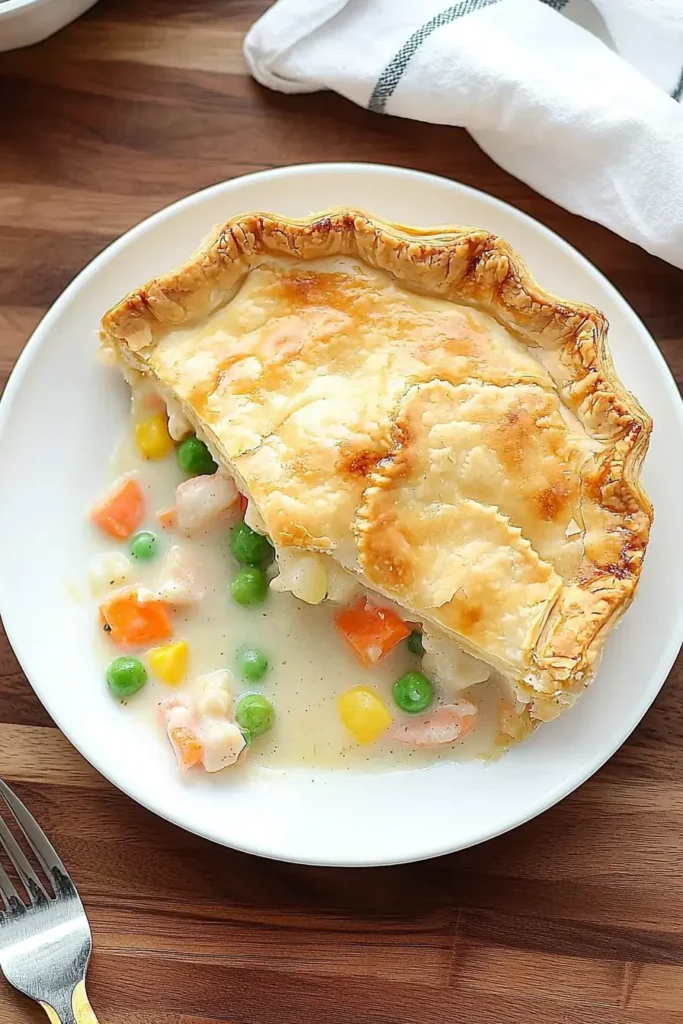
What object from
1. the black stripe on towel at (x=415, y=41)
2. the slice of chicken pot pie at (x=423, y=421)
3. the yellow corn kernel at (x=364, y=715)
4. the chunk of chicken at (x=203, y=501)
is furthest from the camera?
the black stripe on towel at (x=415, y=41)

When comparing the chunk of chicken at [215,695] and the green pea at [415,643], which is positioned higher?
the green pea at [415,643]

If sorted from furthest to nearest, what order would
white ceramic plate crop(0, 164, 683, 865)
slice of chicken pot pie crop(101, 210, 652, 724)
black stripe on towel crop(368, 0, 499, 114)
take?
black stripe on towel crop(368, 0, 499, 114)
white ceramic plate crop(0, 164, 683, 865)
slice of chicken pot pie crop(101, 210, 652, 724)

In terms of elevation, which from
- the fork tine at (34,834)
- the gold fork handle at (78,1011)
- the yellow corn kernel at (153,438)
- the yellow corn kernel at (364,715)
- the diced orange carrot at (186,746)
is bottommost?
the gold fork handle at (78,1011)

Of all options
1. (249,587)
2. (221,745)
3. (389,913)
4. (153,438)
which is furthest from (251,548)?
(389,913)

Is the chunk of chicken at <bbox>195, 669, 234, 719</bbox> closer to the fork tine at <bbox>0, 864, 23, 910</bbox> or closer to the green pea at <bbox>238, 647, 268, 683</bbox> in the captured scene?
the green pea at <bbox>238, 647, 268, 683</bbox>

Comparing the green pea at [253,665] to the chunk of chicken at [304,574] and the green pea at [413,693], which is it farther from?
the green pea at [413,693]

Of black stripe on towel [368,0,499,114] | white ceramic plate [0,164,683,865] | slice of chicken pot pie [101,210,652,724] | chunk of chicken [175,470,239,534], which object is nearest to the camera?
slice of chicken pot pie [101,210,652,724]

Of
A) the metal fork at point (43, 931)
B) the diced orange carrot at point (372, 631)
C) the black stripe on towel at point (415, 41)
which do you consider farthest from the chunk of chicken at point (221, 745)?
the black stripe on towel at point (415, 41)

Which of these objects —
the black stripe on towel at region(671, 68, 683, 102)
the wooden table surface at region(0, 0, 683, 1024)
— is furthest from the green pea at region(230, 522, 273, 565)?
the black stripe on towel at region(671, 68, 683, 102)
